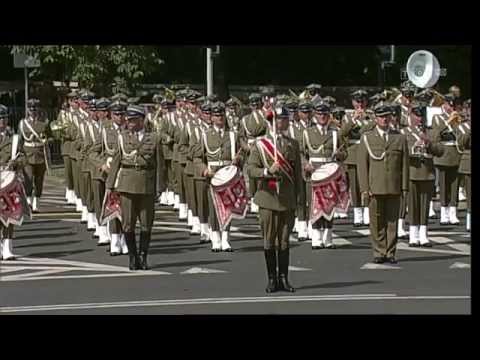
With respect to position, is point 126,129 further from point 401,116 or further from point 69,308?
point 401,116

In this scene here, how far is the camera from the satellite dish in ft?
63.4

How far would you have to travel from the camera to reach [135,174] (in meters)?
12.1

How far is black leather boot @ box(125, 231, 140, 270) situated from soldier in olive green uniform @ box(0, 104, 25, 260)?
1626mm

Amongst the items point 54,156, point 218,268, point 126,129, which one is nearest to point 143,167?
point 126,129

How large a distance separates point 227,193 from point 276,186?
3.22 metres

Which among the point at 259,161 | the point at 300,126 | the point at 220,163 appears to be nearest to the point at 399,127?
the point at 300,126

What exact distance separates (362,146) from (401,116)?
1.74 metres

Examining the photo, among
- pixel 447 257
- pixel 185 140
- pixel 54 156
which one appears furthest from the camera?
pixel 54 156

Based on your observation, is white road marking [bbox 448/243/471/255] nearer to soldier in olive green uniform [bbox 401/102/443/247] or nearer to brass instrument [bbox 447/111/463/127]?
soldier in olive green uniform [bbox 401/102/443/247]

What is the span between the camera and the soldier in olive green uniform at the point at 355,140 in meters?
16.4

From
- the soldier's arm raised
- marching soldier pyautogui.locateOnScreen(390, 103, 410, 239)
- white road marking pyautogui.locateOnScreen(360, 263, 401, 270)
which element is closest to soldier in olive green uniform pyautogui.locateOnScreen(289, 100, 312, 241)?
marching soldier pyautogui.locateOnScreen(390, 103, 410, 239)

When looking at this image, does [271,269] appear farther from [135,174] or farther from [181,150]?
[181,150]

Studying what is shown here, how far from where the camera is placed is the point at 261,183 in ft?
35.1

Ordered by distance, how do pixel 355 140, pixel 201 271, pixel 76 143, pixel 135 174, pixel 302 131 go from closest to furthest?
pixel 135 174
pixel 201 271
pixel 302 131
pixel 76 143
pixel 355 140
